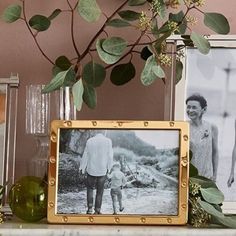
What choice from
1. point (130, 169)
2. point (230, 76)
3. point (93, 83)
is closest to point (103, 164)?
point (130, 169)

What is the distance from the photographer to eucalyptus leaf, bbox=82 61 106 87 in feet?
3.54

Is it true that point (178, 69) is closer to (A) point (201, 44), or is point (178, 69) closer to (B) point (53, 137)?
(A) point (201, 44)

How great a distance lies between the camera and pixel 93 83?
1.08 meters

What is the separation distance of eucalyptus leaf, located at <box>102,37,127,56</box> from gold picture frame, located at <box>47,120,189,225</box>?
0.12 meters

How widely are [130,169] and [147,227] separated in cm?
10

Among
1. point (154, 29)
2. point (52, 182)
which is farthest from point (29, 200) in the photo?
point (154, 29)

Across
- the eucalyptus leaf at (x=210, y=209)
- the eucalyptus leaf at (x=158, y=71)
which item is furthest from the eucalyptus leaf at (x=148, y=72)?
the eucalyptus leaf at (x=210, y=209)

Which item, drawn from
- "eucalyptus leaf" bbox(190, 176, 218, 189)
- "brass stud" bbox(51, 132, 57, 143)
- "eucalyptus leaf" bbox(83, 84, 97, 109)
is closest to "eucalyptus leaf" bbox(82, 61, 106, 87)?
"eucalyptus leaf" bbox(83, 84, 97, 109)

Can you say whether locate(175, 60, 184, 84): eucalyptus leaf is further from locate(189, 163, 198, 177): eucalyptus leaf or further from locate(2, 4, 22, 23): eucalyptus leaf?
locate(2, 4, 22, 23): eucalyptus leaf

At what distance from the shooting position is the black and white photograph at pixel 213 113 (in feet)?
3.63

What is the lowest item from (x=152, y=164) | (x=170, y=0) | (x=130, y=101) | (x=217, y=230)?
(x=217, y=230)

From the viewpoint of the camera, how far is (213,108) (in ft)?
3.67

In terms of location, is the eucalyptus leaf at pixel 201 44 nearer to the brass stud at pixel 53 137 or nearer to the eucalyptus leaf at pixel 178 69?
the eucalyptus leaf at pixel 178 69

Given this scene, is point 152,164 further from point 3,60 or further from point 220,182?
point 3,60
